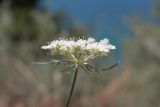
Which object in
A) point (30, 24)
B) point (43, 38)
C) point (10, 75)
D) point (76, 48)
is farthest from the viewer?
point (30, 24)

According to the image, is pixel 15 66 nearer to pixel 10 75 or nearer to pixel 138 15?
pixel 10 75

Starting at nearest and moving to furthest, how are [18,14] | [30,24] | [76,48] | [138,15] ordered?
[76,48]
[138,15]
[30,24]
[18,14]

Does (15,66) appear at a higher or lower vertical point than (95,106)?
higher

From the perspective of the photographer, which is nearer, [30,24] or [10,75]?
[10,75]

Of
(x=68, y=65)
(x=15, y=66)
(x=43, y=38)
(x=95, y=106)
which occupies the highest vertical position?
(x=43, y=38)

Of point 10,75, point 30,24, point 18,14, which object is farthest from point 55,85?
point 18,14
